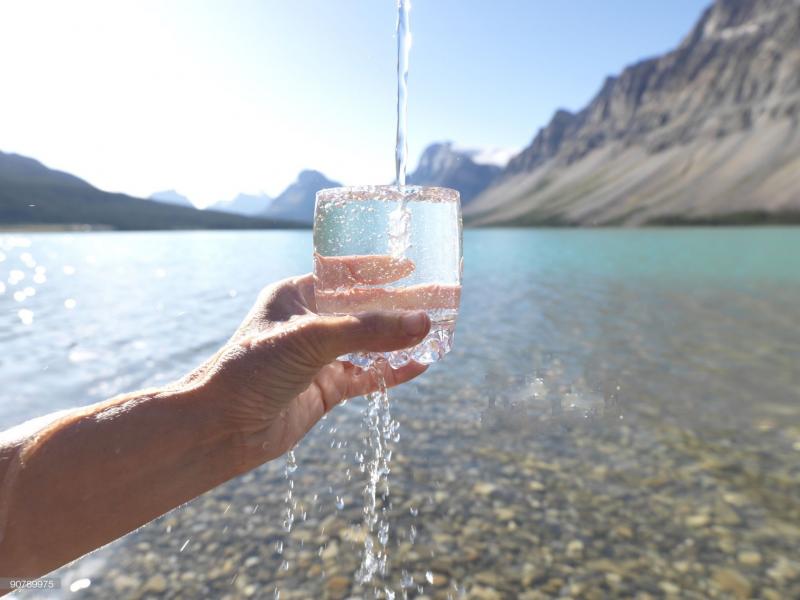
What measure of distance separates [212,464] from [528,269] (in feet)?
111

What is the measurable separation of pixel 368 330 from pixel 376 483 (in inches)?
167

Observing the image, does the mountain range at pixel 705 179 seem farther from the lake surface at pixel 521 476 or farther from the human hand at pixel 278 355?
the human hand at pixel 278 355

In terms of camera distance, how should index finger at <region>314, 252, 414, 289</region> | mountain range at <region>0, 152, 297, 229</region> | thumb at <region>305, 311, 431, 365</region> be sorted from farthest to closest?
mountain range at <region>0, 152, 297, 229</region>, index finger at <region>314, 252, 414, 289</region>, thumb at <region>305, 311, 431, 365</region>

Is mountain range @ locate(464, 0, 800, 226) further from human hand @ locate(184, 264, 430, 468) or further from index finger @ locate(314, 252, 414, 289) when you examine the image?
human hand @ locate(184, 264, 430, 468)

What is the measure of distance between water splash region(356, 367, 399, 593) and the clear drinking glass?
2.71 ft

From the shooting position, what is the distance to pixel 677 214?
479ft

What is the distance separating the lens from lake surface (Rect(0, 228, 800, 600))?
454cm

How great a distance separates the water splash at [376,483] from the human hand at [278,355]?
2.45 feet

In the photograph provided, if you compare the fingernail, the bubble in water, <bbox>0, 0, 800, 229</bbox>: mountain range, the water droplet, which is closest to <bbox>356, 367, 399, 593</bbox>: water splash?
the fingernail

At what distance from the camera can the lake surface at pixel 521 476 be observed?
4.54 meters

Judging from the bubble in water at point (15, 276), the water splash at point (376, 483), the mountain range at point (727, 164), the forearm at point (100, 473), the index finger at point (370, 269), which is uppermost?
the mountain range at point (727, 164)

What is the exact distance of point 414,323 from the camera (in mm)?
2240

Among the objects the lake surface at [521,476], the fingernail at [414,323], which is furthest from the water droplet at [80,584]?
the fingernail at [414,323]

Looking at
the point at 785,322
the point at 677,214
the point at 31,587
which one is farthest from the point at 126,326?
the point at 677,214
